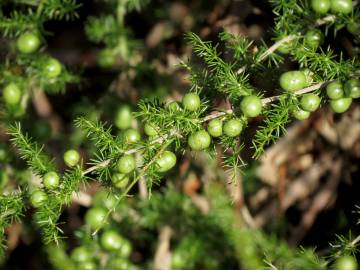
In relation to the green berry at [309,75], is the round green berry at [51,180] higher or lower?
lower

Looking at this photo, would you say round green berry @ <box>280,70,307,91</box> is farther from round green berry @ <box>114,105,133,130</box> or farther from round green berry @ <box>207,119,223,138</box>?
round green berry @ <box>114,105,133,130</box>

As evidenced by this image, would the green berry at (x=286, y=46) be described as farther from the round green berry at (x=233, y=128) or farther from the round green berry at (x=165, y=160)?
the round green berry at (x=165, y=160)

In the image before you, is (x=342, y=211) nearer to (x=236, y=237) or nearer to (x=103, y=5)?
(x=236, y=237)

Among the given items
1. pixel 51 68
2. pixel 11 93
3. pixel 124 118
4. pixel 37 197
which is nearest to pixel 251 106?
pixel 37 197

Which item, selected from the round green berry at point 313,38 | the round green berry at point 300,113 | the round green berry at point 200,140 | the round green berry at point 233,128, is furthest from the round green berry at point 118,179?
the round green berry at point 313,38

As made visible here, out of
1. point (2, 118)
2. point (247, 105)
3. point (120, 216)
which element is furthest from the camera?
point (120, 216)

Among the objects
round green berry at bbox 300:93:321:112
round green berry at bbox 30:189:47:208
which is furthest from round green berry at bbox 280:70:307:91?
round green berry at bbox 30:189:47:208

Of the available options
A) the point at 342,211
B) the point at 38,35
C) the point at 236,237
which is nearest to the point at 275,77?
the point at 236,237

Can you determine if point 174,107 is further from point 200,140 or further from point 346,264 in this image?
point 346,264
